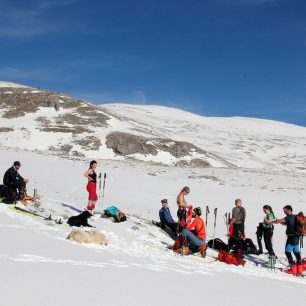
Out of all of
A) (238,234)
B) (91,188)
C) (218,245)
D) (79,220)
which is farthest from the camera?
(91,188)

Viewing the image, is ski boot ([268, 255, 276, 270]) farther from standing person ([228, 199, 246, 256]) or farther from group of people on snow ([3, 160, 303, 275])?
standing person ([228, 199, 246, 256])

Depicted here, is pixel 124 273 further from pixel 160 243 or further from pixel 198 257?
pixel 160 243

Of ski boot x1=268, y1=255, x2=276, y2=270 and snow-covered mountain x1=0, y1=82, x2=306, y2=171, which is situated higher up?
snow-covered mountain x1=0, y1=82, x2=306, y2=171

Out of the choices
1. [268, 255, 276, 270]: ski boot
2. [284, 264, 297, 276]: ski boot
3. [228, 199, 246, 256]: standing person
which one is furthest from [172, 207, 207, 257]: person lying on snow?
[284, 264, 297, 276]: ski boot

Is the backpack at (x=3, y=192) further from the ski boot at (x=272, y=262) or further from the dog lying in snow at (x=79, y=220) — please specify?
the ski boot at (x=272, y=262)

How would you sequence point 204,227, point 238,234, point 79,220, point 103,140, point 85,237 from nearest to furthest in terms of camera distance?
point 85,237, point 79,220, point 204,227, point 238,234, point 103,140

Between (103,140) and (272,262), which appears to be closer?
(272,262)

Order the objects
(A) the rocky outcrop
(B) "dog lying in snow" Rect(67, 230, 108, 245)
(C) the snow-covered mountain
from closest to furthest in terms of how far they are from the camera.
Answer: (B) "dog lying in snow" Rect(67, 230, 108, 245)
(A) the rocky outcrop
(C) the snow-covered mountain

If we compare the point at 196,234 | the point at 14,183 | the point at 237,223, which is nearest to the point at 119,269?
the point at 196,234

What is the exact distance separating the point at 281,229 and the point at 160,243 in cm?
746

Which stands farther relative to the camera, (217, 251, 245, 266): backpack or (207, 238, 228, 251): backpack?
(207, 238, 228, 251): backpack

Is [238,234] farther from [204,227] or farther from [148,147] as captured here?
[148,147]

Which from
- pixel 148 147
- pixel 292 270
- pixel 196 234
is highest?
pixel 148 147

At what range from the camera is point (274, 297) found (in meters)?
7.67
